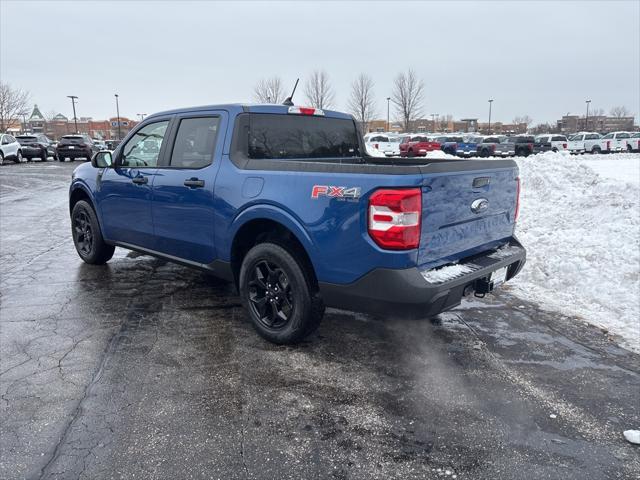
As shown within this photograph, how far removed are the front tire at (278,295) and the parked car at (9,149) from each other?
95.2ft

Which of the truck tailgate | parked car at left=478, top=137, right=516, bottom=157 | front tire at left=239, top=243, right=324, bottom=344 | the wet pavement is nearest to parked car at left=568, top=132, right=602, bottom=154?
parked car at left=478, top=137, right=516, bottom=157

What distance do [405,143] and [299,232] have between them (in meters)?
31.7

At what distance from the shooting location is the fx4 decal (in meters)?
3.27

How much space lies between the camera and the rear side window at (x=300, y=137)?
173 inches

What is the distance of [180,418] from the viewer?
9.99ft

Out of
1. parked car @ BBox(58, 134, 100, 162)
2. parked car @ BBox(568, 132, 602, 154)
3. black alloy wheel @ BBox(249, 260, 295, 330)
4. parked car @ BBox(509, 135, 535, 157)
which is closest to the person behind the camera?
black alloy wheel @ BBox(249, 260, 295, 330)

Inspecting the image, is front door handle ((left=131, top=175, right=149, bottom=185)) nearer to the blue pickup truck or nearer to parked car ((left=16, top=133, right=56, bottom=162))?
the blue pickup truck

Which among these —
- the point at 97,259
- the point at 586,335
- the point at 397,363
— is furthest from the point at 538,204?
the point at 97,259

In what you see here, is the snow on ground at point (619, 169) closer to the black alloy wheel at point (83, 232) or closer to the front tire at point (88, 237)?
the front tire at point (88, 237)

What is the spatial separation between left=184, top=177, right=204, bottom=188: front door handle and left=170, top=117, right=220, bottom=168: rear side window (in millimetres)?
140

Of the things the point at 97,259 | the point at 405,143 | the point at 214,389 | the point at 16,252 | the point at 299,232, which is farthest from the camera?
the point at 405,143

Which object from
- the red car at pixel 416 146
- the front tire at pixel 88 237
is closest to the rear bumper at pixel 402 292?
the front tire at pixel 88 237

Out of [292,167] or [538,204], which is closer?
[292,167]

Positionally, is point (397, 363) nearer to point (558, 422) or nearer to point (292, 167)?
point (558, 422)
